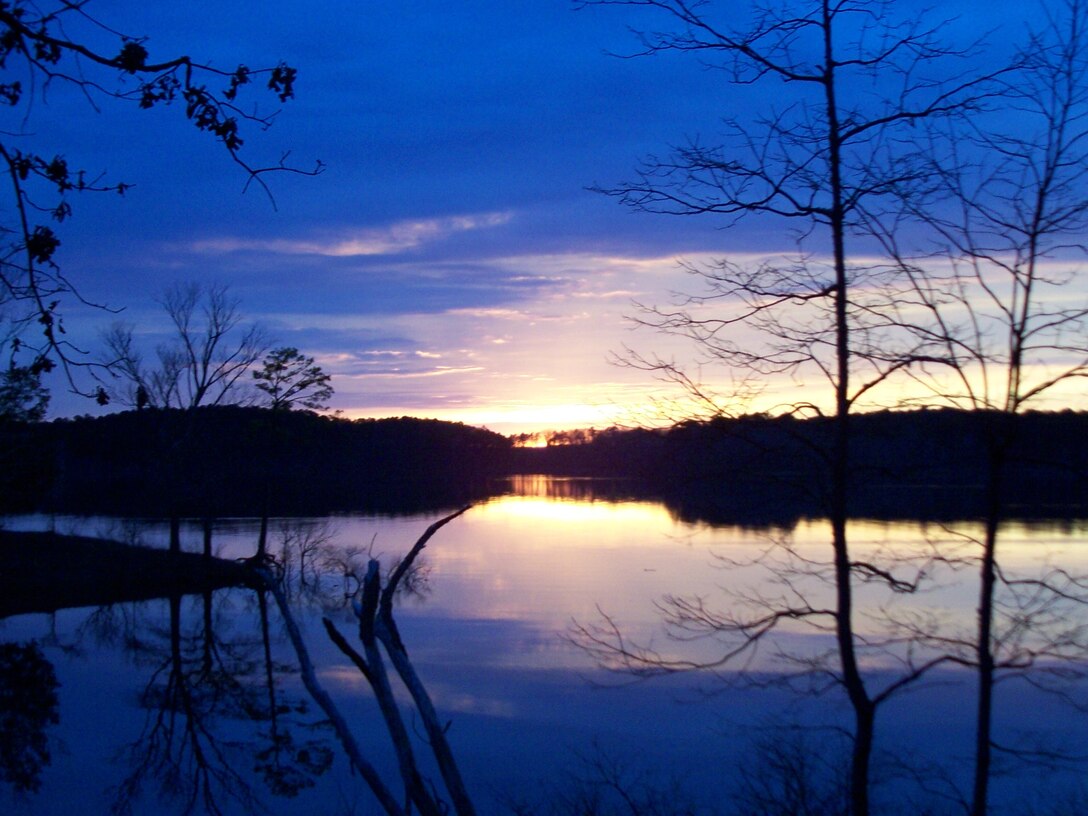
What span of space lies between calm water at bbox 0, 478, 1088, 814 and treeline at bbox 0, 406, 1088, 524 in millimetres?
512

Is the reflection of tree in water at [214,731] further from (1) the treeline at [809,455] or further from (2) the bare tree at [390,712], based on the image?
(2) the bare tree at [390,712]

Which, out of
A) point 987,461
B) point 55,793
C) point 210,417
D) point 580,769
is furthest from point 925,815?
point 210,417

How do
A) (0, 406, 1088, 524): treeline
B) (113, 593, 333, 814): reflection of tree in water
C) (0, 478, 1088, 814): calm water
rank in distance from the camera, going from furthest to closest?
(113, 593, 333, 814): reflection of tree in water
(0, 478, 1088, 814): calm water
(0, 406, 1088, 524): treeline

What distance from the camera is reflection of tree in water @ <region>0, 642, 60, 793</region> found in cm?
1391

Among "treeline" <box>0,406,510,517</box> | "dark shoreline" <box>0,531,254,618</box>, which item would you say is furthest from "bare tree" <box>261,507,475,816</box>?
"dark shoreline" <box>0,531,254,618</box>

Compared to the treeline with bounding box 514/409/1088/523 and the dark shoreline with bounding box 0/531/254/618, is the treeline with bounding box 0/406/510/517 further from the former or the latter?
the treeline with bounding box 514/409/1088/523

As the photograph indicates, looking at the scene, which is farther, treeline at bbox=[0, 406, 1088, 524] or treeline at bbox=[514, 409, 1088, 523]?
treeline at bbox=[0, 406, 1088, 524]

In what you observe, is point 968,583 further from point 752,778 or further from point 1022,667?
point 1022,667

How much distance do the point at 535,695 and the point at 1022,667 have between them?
12.3m

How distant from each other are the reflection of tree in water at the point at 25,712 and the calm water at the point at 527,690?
0.86 feet

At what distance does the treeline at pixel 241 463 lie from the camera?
37.0 metres

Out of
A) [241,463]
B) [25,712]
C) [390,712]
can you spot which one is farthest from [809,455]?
[241,463]

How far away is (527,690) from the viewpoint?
1817cm

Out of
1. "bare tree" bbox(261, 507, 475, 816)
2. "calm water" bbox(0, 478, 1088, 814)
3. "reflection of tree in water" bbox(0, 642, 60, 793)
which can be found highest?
"bare tree" bbox(261, 507, 475, 816)
